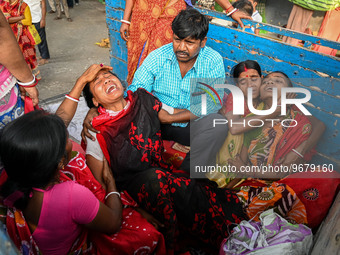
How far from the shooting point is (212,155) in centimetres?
255

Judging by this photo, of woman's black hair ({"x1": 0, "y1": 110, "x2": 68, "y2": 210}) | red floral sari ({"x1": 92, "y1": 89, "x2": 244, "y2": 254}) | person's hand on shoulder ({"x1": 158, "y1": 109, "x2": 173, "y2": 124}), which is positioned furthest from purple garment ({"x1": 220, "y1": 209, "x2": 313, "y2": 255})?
woman's black hair ({"x1": 0, "y1": 110, "x2": 68, "y2": 210})

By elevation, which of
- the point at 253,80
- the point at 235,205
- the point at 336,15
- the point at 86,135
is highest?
the point at 336,15

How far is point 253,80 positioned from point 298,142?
0.69m

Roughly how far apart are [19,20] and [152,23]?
6.49 feet

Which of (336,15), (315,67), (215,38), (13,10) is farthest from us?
(336,15)

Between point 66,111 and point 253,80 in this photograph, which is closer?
point 66,111

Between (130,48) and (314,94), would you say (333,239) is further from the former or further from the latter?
(130,48)

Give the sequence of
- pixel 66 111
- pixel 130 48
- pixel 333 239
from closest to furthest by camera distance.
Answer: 1. pixel 333 239
2. pixel 66 111
3. pixel 130 48

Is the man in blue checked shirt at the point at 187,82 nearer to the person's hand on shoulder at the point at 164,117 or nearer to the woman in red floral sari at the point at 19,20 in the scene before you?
the person's hand on shoulder at the point at 164,117

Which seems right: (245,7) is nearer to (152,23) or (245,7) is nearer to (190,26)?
(152,23)

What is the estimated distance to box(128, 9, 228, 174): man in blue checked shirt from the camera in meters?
2.44

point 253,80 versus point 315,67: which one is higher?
point 315,67

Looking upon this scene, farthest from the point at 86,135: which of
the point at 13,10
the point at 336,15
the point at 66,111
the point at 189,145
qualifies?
the point at 336,15

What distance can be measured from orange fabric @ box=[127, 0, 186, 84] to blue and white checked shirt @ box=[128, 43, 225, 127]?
1.10 feet
